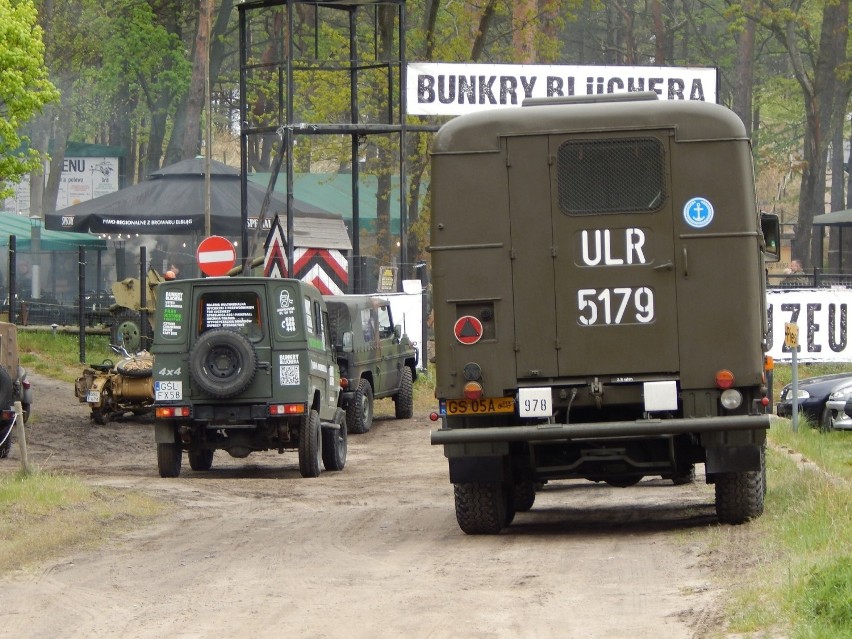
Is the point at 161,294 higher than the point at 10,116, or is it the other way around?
the point at 10,116

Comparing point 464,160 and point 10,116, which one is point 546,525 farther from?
point 10,116

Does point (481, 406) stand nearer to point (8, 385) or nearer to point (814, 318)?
point (8, 385)

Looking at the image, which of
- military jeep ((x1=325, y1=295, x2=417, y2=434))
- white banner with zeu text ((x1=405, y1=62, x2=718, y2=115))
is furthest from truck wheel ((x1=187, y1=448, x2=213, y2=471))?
white banner with zeu text ((x1=405, y1=62, x2=718, y2=115))

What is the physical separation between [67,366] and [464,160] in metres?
20.8

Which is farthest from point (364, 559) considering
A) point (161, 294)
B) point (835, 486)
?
point (161, 294)

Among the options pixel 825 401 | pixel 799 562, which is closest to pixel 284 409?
pixel 825 401

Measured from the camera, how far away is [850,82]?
154 feet

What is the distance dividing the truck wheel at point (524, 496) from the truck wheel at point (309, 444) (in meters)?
4.05

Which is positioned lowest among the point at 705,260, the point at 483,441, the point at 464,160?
the point at 483,441

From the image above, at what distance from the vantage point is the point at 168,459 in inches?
673

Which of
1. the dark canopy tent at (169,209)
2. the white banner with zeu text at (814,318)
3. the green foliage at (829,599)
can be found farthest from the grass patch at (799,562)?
the dark canopy tent at (169,209)

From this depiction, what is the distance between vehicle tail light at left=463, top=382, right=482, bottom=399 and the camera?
35.4 feet

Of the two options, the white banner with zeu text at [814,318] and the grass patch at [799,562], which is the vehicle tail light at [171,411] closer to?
the grass patch at [799,562]

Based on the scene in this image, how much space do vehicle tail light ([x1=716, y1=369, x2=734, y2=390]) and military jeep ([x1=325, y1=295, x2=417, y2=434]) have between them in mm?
10367
